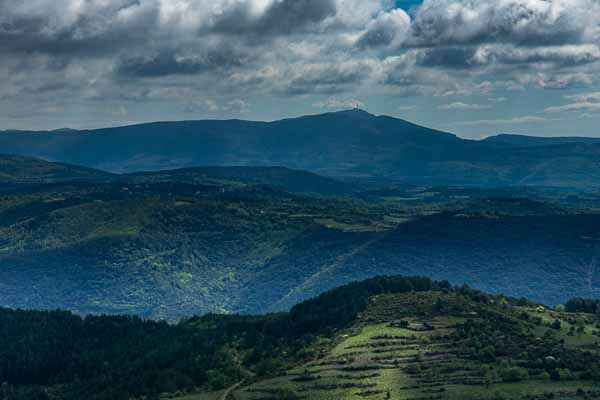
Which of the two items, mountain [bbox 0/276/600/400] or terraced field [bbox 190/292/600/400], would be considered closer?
terraced field [bbox 190/292/600/400]

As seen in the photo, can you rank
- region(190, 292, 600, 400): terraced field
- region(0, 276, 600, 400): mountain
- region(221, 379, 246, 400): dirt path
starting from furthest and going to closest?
region(221, 379, 246, 400): dirt path < region(0, 276, 600, 400): mountain < region(190, 292, 600, 400): terraced field

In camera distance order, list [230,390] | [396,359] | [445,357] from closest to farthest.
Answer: [445,357] < [396,359] < [230,390]

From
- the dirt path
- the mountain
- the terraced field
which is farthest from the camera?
the dirt path

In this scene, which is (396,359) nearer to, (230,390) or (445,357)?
(445,357)

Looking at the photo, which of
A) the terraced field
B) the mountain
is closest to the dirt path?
the mountain

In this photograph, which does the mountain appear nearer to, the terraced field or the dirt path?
the terraced field

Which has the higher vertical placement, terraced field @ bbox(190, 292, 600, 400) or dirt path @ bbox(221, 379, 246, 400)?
terraced field @ bbox(190, 292, 600, 400)

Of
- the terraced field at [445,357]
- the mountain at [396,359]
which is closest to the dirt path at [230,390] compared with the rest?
the mountain at [396,359]

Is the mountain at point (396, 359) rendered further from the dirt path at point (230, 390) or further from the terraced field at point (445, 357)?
the dirt path at point (230, 390)

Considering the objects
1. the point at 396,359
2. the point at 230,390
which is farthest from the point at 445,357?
the point at 230,390

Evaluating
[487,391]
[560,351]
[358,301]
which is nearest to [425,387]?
[487,391]
